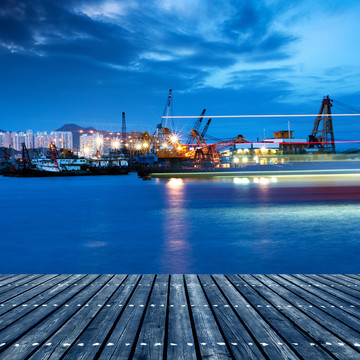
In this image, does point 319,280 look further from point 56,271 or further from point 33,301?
point 56,271

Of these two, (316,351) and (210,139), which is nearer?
(316,351)

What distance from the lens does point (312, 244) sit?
54.4 feet

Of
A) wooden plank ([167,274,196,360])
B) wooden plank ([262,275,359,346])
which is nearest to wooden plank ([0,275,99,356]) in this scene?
wooden plank ([167,274,196,360])

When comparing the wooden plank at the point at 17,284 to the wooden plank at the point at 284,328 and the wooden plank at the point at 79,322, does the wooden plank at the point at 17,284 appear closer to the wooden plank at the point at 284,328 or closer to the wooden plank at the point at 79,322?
the wooden plank at the point at 79,322

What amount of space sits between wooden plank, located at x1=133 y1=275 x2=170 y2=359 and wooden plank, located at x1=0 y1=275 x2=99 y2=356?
1.04 m

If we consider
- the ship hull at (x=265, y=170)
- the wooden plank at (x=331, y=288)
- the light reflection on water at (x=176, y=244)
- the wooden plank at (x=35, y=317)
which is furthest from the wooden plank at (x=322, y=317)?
the ship hull at (x=265, y=170)

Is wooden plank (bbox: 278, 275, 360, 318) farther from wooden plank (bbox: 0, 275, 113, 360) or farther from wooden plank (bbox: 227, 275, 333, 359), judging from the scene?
wooden plank (bbox: 0, 275, 113, 360)

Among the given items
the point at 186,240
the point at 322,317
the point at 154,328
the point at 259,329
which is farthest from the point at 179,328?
the point at 186,240

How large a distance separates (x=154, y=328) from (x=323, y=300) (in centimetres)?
245

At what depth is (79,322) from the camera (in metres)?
4.44

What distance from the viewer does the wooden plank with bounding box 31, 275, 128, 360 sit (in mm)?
3652

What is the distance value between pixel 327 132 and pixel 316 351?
135 m

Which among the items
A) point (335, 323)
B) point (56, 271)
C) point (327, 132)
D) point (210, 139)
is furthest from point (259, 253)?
point (210, 139)

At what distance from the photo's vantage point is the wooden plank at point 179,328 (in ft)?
11.9
